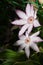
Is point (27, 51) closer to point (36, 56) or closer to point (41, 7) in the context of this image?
point (36, 56)

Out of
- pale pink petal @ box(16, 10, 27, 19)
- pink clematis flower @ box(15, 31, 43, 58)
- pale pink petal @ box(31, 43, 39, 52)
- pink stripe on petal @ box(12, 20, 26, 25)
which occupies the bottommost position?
pale pink petal @ box(31, 43, 39, 52)

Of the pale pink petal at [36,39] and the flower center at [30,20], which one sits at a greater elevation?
the flower center at [30,20]

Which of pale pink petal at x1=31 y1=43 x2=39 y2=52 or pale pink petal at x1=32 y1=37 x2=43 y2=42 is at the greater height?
pale pink petal at x1=32 y1=37 x2=43 y2=42

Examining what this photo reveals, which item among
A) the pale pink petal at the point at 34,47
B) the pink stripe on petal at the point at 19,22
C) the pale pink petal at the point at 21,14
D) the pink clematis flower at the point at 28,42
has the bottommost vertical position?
the pale pink petal at the point at 34,47
